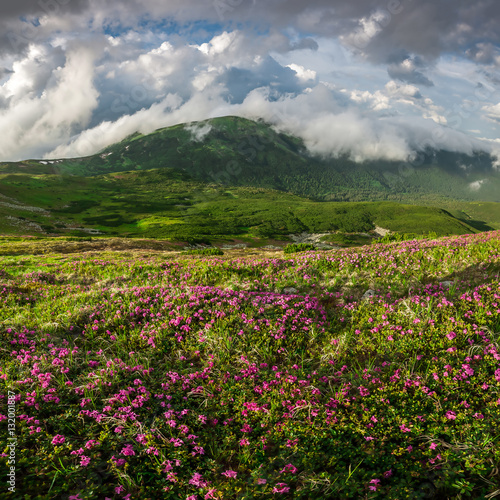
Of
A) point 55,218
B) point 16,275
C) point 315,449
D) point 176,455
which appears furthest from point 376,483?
point 55,218

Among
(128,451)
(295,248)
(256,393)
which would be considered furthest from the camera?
(295,248)

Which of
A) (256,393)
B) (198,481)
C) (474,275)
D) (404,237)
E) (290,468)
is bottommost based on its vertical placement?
(198,481)

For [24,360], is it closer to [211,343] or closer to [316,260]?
[211,343]

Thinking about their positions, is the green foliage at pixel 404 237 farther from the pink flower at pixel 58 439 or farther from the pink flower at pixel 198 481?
the pink flower at pixel 58 439

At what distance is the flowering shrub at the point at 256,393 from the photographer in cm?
358

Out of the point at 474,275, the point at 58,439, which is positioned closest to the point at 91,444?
the point at 58,439

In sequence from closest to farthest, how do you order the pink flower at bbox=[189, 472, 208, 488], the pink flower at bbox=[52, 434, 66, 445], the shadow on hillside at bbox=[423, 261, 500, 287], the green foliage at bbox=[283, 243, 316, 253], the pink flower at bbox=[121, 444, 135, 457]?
the pink flower at bbox=[189, 472, 208, 488] → the pink flower at bbox=[121, 444, 135, 457] → the pink flower at bbox=[52, 434, 66, 445] → the shadow on hillside at bbox=[423, 261, 500, 287] → the green foliage at bbox=[283, 243, 316, 253]

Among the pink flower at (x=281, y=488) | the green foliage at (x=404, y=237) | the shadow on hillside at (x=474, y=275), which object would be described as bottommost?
the pink flower at (x=281, y=488)

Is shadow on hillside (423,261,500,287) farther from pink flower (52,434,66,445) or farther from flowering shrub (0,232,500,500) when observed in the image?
pink flower (52,434,66,445)

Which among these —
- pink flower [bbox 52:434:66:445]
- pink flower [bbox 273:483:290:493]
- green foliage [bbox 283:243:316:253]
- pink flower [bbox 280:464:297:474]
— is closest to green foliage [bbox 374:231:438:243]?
green foliage [bbox 283:243:316:253]

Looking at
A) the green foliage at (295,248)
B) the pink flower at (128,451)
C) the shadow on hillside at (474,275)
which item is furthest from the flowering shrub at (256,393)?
the green foliage at (295,248)

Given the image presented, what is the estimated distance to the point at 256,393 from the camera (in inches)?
197

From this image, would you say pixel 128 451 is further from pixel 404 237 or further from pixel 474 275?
pixel 404 237

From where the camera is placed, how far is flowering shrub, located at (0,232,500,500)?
11.7 feet
